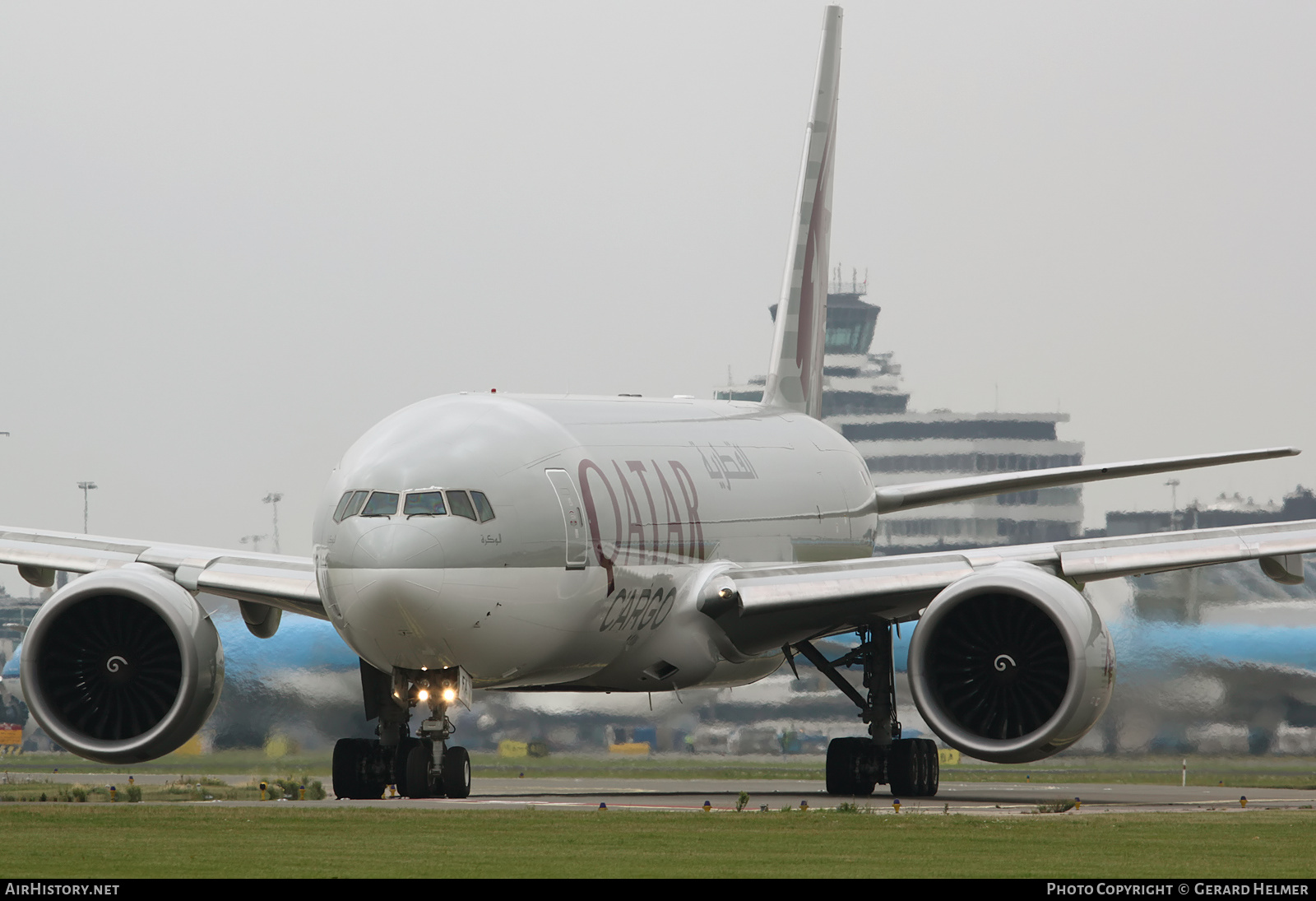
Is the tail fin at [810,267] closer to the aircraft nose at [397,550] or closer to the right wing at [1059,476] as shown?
the right wing at [1059,476]

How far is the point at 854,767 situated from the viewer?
28438 millimetres

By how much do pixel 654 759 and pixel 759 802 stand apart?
28.6 ft

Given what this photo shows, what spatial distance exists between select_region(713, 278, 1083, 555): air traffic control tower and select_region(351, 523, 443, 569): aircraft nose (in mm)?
51931

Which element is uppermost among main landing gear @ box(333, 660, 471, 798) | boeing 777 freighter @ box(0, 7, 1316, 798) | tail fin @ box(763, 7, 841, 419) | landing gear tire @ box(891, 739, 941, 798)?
tail fin @ box(763, 7, 841, 419)

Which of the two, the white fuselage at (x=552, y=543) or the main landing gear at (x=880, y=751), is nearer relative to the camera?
the white fuselage at (x=552, y=543)

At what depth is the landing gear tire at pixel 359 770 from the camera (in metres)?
25.1

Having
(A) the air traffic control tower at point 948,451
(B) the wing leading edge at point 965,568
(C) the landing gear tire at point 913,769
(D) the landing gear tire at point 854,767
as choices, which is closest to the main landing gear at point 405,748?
(B) the wing leading edge at point 965,568

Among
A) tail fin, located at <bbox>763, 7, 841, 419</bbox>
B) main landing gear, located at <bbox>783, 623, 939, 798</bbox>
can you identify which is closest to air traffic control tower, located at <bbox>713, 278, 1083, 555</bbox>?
tail fin, located at <bbox>763, 7, 841, 419</bbox>

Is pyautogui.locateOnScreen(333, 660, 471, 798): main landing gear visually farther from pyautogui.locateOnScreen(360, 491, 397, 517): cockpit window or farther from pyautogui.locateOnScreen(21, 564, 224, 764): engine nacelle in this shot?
pyautogui.locateOnScreen(360, 491, 397, 517): cockpit window

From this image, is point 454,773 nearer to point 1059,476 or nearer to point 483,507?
point 483,507

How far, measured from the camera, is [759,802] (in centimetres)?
2584

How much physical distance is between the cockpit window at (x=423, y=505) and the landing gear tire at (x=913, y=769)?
9.00 m

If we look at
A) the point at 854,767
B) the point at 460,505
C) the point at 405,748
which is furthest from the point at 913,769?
the point at 460,505

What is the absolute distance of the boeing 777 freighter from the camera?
2177 cm
